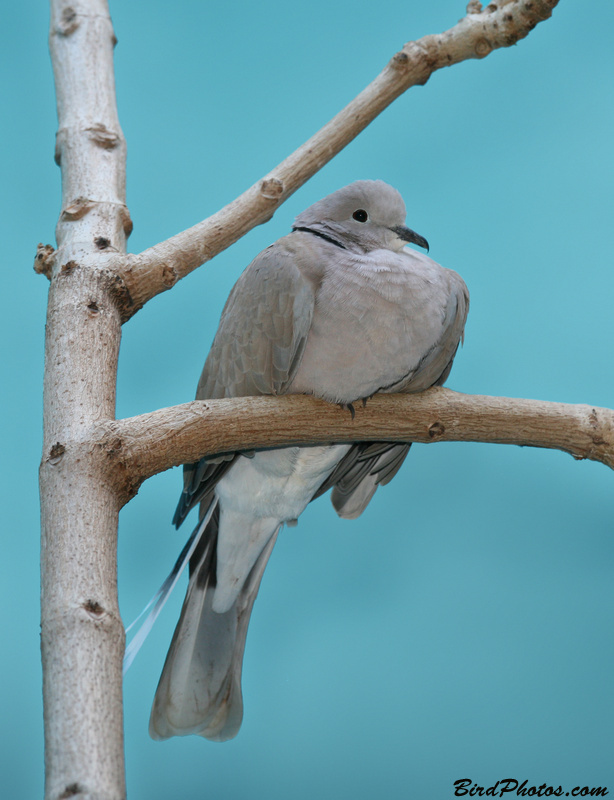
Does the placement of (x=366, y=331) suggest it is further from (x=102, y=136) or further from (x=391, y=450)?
(x=102, y=136)

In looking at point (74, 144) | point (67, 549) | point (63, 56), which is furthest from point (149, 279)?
point (63, 56)

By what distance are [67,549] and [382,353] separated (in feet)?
2.55

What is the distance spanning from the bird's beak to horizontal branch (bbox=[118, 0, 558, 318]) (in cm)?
36

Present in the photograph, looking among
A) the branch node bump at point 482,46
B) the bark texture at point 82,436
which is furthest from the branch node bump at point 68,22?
the branch node bump at point 482,46

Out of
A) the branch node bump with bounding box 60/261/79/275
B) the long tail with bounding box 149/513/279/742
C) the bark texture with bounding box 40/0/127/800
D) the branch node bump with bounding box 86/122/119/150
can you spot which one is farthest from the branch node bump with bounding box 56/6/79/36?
the long tail with bounding box 149/513/279/742

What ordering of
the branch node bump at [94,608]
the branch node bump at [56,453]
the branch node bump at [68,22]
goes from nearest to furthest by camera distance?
1. the branch node bump at [94,608]
2. the branch node bump at [56,453]
3. the branch node bump at [68,22]

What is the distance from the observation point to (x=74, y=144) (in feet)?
7.36

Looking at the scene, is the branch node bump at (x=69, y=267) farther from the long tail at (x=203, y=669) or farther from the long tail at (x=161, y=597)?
the long tail at (x=203, y=669)

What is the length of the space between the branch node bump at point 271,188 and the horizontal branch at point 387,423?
2.09 ft

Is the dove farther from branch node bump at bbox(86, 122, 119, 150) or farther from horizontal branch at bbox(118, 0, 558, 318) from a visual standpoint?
branch node bump at bbox(86, 122, 119, 150)

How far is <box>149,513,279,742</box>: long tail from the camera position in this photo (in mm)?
1961

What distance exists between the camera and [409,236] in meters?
2.00

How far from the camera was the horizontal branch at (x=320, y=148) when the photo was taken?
200 cm

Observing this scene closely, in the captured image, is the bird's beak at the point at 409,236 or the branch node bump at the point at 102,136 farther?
the branch node bump at the point at 102,136
